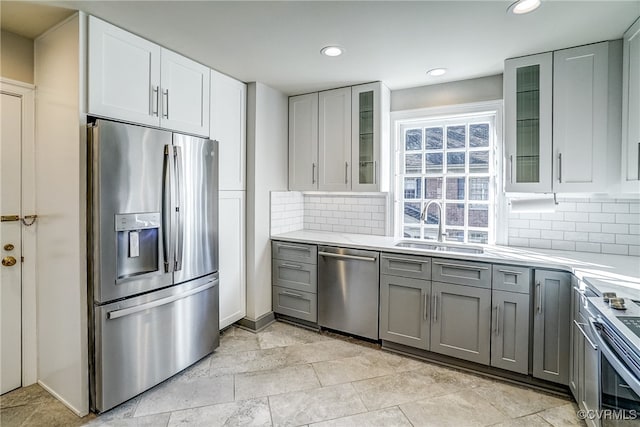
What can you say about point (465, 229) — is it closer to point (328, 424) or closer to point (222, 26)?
point (328, 424)

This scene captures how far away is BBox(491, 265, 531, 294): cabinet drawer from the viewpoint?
2.28 m

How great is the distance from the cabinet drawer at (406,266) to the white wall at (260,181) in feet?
4.18

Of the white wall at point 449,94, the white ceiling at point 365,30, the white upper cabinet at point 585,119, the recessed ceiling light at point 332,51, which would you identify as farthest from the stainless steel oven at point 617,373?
the recessed ceiling light at point 332,51

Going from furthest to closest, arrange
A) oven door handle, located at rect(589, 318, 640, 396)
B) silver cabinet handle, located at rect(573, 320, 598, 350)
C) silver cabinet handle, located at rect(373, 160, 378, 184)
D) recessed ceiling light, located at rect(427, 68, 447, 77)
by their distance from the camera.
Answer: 1. silver cabinet handle, located at rect(373, 160, 378, 184)
2. recessed ceiling light, located at rect(427, 68, 447, 77)
3. silver cabinet handle, located at rect(573, 320, 598, 350)
4. oven door handle, located at rect(589, 318, 640, 396)

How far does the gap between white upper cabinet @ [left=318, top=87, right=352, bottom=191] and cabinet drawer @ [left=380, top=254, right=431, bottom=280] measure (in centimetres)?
92

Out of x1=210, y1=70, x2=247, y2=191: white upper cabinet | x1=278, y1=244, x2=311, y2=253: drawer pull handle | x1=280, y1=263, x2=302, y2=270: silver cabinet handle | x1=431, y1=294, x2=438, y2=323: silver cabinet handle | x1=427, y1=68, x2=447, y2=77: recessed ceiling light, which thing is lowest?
x1=431, y1=294, x2=438, y2=323: silver cabinet handle

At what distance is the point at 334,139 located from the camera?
11.2 feet

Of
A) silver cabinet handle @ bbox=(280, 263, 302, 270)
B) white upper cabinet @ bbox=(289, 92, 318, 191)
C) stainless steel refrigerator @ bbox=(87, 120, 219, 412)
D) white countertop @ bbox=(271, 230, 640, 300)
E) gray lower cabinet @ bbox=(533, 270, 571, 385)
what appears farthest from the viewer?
white upper cabinet @ bbox=(289, 92, 318, 191)

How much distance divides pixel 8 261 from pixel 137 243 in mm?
954

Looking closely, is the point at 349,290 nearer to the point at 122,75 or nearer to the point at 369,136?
the point at 369,136

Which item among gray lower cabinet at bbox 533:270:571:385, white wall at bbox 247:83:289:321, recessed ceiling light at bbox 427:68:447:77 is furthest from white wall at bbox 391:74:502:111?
gray lower cabinet at bbox 533:270:571:385

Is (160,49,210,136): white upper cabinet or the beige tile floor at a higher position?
(160,49,210,136): white upper cabinet

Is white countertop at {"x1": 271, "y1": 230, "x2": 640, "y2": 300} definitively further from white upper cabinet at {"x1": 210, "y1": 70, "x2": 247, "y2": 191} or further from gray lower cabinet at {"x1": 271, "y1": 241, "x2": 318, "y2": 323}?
white upper cabinet at {"x1": 210, "y1": 70, "x2": 247, "y2": 191}

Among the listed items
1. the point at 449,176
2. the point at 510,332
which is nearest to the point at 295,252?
the point at 449,176
